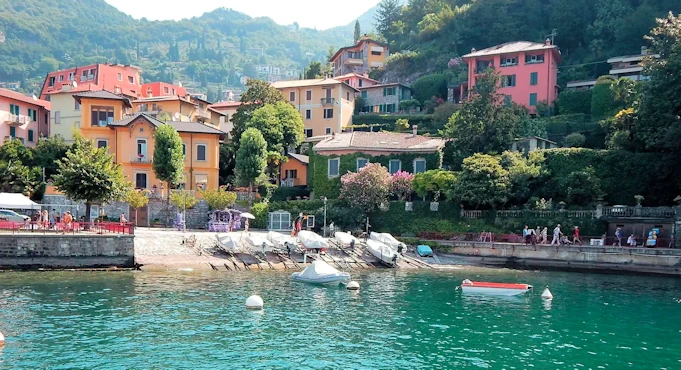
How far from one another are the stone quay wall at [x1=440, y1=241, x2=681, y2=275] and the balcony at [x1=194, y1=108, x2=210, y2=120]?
127 feet

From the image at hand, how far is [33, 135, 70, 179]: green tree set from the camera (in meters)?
60.9

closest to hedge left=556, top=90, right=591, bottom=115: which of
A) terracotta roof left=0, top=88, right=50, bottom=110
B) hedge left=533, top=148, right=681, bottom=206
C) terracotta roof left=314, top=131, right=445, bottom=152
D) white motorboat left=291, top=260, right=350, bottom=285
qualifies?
terracotta roof left=314, top=131, right=445, bottom=152

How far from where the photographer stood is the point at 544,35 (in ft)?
312

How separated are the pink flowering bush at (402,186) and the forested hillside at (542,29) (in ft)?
130

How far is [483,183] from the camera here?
166 feet

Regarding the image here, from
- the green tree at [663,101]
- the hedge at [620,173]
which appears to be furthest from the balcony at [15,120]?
the green tree at [663,101]

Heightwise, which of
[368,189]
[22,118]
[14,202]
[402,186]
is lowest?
[14,202]

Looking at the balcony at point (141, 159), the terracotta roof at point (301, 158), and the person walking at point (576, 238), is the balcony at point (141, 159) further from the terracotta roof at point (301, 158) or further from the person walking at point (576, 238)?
the person walking at point (576, 238)

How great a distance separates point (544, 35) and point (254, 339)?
280 feet

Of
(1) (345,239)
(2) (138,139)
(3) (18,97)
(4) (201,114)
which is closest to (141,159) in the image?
(2) (138,139)

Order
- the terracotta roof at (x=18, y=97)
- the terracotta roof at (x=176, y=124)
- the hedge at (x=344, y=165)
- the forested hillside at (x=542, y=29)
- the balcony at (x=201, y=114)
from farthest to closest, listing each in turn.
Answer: the forested hillside at (x=542, y=29)
the balcony at (x=201, y=114)
the terracotta roof at (x=18, y=97)
the hedge at (x=344, y=165)
the terracotta roof at (x=176, y=124)

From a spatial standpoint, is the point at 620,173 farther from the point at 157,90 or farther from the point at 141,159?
the point at 157,90

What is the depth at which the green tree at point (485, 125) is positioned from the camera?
58156mm

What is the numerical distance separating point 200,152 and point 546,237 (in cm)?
3513
